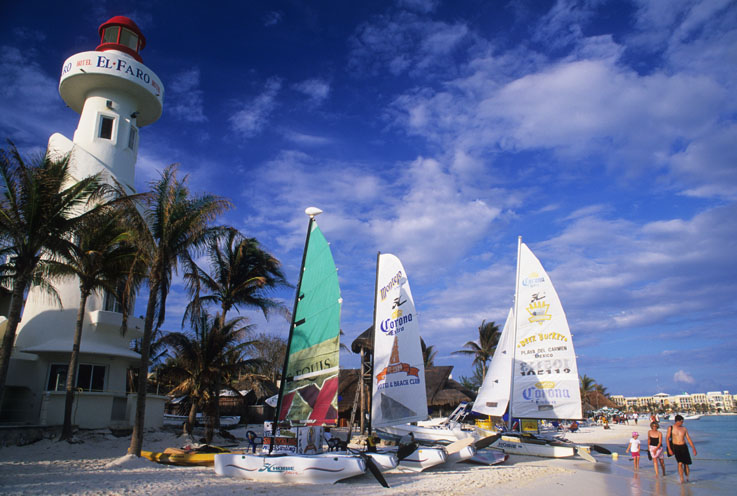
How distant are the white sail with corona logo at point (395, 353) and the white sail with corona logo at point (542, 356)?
19.4 ft

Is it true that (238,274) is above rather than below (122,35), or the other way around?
below

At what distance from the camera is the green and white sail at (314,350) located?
12.2 meters

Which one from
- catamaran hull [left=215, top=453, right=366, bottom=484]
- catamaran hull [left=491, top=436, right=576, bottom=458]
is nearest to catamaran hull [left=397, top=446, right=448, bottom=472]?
catamaran hull [left=215, top=453, right=366, bottom=484]

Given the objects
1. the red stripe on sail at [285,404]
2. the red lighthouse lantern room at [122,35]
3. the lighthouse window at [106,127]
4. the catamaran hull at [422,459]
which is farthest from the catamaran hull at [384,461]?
the red lighthouse lantern room at [122,35]

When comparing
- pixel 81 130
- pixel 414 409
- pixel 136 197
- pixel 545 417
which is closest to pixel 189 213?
pixel 136 197

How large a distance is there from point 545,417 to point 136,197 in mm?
16996

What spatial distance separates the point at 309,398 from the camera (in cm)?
1224

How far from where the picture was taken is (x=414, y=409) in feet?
50.4

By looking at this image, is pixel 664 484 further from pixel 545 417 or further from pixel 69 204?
pixel 69 204

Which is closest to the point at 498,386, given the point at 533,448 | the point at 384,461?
the point at 533,448

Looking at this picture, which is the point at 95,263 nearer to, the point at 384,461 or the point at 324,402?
the point at 324,402

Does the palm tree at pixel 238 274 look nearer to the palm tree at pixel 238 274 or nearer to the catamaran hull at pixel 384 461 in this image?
the palm tree at pixel 238 274

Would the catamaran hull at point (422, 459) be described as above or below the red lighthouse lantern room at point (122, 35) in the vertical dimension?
below

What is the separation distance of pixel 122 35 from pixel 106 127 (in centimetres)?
563
